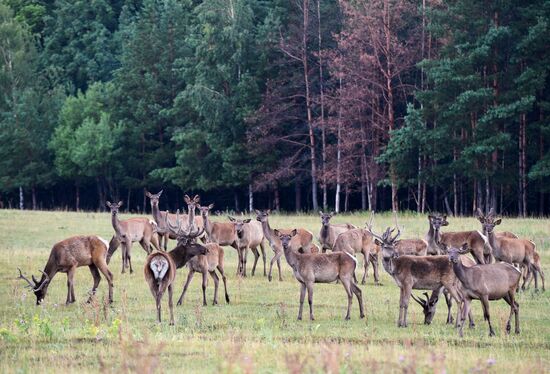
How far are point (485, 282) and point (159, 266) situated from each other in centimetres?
513

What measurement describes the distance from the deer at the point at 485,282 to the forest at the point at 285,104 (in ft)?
80.0

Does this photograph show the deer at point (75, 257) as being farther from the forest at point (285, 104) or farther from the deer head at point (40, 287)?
the forest at point (285, 104)

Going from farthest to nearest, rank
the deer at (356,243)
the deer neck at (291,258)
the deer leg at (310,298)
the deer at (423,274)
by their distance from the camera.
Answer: the deer at (356,243), the deer neck at (291,258), the deer leg at (310,298), the deer at (423,274)

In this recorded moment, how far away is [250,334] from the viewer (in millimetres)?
14406

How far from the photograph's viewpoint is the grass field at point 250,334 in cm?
1166

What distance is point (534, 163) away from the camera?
43.3 m

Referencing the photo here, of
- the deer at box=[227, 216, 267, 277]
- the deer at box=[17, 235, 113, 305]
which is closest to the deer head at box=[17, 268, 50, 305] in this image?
the deer at box=[17, 235, 113, 305]

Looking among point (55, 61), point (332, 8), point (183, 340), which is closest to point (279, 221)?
point (332, 8)

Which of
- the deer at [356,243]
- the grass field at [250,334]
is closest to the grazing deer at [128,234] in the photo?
the grass field at [250,334]

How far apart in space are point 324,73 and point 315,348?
38153mm

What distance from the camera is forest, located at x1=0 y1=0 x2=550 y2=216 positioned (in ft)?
135

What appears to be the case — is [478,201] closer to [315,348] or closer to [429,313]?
[429,313]

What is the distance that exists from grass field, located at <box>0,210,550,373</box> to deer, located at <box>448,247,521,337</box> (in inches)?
15.6

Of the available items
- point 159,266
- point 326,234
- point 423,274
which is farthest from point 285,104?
point 423,274
